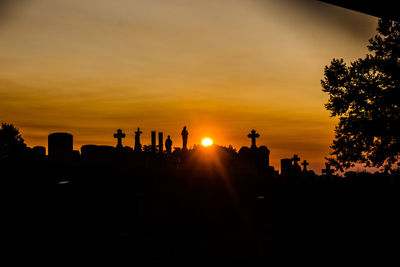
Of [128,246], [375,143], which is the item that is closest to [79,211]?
[128,246]

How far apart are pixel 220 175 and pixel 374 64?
12229 millimetres

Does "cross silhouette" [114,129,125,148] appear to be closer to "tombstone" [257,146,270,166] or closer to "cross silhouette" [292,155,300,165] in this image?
"tombstone" [257,146,270,166]

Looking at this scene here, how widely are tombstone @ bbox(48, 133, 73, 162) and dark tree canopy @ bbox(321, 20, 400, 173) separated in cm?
1454

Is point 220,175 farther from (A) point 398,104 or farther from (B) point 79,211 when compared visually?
(A) point 398,104

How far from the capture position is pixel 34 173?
42.9 feet

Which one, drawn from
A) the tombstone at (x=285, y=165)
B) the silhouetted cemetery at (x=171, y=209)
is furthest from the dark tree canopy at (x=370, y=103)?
the tombstone at (x=285, y=165)

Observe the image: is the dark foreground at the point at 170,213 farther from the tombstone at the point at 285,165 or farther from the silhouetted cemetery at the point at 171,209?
the tombstone at the point at 285,165

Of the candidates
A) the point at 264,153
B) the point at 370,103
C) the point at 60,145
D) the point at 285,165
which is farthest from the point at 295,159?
the point at 60,145

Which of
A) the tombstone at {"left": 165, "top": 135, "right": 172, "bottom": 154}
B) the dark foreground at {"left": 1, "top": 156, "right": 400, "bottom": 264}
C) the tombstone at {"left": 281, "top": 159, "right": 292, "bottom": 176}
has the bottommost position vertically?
the dark foreground at {"left": 1, "top": 156, "right": 400, "bottom": 264}

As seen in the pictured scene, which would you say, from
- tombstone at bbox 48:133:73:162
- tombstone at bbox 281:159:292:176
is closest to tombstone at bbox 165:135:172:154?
tombstone at bbox 281:159:292:176

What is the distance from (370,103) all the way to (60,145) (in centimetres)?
1703

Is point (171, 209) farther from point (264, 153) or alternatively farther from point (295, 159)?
point (295, 159)

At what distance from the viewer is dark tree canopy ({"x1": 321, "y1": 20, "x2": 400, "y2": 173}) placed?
22.6 m

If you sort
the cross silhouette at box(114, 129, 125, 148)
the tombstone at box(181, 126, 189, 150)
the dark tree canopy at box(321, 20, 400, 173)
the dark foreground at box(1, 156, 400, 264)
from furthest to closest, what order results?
1. the tombstone at box(181, 126, 189, 150)
2. the cross silhouette at box(114, 129, 125, 148)
3. the dark tree canopy at box(321, 20, 400, 173)
4. the dark foreground at box(1, 156, 400, 264)
